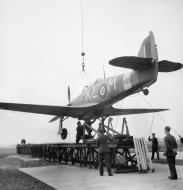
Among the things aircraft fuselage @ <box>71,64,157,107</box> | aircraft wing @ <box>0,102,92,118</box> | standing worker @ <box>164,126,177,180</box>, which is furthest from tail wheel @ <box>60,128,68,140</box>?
standing worker @ <box>164,126,177,180</box>

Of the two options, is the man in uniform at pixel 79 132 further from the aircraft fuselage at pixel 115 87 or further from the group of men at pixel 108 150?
the group of men at pixel 108 150

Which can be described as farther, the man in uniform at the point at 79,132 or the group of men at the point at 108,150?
the man in uniform at the point at 79,132

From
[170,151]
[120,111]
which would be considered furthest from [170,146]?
[120,111]

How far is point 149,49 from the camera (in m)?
11.1

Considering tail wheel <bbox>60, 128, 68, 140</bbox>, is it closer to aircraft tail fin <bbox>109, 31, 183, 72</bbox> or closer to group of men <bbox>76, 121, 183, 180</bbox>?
group of men <bbox>76, 121, 183, 180</bbox>

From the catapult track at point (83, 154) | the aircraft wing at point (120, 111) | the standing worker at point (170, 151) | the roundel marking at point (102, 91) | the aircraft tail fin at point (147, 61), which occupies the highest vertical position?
the aircraft tail fin at point (147, 61)

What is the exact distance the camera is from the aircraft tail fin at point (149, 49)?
10.8 meters

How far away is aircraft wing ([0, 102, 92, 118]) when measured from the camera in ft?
44.6

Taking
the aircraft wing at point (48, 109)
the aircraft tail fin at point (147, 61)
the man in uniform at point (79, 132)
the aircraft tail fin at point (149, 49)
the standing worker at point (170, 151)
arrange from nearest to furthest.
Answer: the standing worker at point (170, 151) < the aircraft tail fin at point (147, 61) < the aircraft tail fin at point (149, 49) < the aircraft wing at point (48, 109) < the man in uniform at point (79, 132)

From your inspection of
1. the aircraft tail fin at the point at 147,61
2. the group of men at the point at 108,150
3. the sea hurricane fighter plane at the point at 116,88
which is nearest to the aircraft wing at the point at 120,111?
the sea hurricane fighter plane at the point at 116,88

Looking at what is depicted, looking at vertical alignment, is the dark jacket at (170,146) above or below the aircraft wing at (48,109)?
below

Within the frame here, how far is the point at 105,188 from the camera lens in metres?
6.94

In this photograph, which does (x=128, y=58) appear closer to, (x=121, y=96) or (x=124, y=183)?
(x=121, y=96)

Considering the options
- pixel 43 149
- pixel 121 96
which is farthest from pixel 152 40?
pixel 43 149
